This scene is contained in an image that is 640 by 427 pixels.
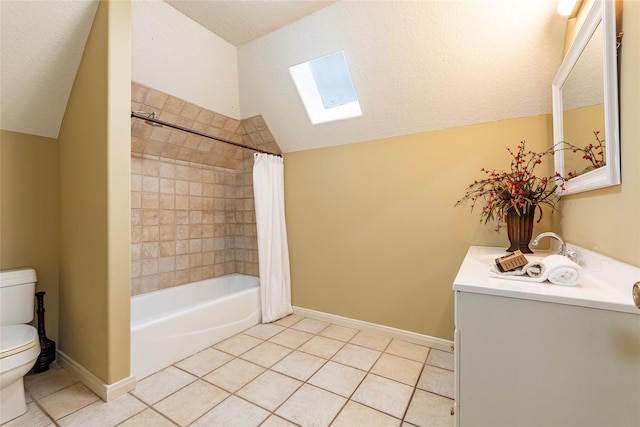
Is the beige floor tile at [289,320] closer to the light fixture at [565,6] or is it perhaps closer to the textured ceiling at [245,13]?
the textured ceiling at [245,13]

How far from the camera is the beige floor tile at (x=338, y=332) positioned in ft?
7.87

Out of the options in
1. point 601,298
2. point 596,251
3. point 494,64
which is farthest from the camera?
point 494,64

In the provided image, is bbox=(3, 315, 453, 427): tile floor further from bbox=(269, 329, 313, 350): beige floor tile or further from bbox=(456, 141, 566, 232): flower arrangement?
bbox=(456, 141, 566, 232): flower arrangement

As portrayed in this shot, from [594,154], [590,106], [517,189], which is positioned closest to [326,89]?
[517,189]

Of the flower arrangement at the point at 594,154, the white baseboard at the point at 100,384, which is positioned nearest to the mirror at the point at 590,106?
the flower arrangement at the point at 594,154

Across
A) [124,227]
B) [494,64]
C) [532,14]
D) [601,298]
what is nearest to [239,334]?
[124,227]

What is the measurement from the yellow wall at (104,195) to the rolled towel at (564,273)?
6.88 feet

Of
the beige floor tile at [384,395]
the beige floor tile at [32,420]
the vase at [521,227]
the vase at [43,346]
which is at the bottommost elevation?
the beige floor tile at [384,395]

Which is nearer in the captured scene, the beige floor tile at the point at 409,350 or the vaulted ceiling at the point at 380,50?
the vaulted ceiling at the point at 380,50

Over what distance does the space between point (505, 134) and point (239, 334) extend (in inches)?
107

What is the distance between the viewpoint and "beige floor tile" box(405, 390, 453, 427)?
1.42 metres

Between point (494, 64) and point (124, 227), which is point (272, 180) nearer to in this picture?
point (124, 227)

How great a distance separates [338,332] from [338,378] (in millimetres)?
693

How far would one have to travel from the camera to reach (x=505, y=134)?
196 centimetres
